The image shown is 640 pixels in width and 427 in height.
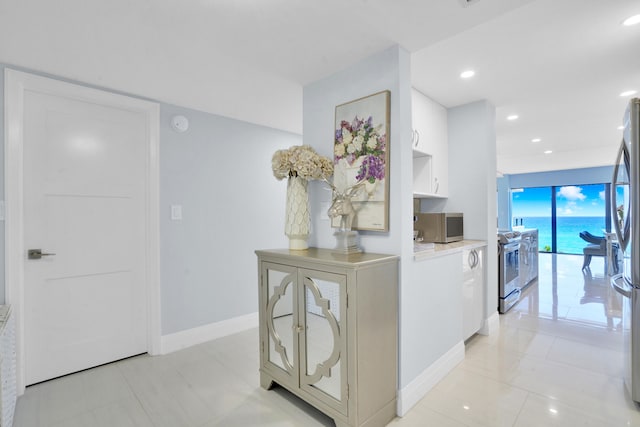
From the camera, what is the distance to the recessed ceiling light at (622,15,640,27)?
5.70 feet

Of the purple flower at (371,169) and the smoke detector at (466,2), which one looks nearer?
the smoke detector at (466,2)

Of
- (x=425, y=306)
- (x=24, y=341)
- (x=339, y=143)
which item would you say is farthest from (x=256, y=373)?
(x=339, y=143)

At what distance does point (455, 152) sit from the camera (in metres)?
3.19

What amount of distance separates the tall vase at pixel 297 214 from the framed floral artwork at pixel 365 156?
220mm

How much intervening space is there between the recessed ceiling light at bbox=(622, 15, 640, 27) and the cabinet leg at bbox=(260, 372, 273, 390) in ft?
10.1

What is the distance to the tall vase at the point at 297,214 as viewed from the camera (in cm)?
209

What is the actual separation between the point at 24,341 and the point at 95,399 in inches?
26.6

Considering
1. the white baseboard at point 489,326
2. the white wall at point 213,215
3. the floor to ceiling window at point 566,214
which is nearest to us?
the white wall at point 213,215

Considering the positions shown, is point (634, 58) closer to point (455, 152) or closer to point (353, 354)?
point (455, 152)

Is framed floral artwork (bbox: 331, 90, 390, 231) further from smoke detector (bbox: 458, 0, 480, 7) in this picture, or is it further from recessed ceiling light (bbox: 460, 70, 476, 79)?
recessed ceiling light (bbox: 460, 70, 476, 79)

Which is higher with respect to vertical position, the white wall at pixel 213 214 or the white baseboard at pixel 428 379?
the white wall at pixel 213 214

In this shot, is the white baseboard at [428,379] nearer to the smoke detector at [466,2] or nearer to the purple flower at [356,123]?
the purple flower at [356,123]

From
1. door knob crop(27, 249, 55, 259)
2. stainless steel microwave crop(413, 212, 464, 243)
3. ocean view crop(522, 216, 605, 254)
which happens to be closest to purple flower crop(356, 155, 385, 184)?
stainless steel microwave crop(413, 212, 464, 243)

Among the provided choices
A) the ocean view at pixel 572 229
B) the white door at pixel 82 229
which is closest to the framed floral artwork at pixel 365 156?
the white door at pixel 82 229
